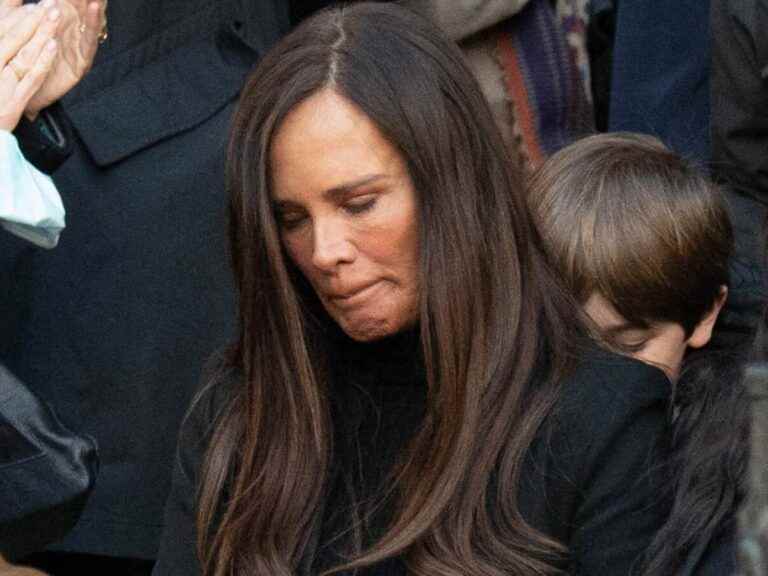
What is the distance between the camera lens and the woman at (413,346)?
230cm

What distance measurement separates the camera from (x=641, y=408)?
2.35 m

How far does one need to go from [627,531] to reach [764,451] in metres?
1.17

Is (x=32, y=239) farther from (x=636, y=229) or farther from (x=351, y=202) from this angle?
(x=636, y=229)

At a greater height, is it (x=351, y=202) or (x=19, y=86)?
(x=19, y=86)

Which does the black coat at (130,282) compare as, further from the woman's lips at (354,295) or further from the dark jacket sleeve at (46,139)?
the woman's lips at (354,295)

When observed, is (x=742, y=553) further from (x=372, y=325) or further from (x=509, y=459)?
(x=372, y=325)

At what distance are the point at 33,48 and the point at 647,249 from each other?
110cm

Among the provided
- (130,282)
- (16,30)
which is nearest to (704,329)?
(130,282)

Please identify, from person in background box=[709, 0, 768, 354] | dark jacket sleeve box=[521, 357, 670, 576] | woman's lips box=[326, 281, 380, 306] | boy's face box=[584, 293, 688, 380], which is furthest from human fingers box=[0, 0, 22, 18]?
person in background box=[709, 0, 768, 354]

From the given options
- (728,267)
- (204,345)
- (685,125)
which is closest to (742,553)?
(728,267)

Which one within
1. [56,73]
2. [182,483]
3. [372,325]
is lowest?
[182,483]

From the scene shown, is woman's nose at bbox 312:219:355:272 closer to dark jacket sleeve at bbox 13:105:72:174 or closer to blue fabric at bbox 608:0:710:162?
dark jacket sleeve at bbox 13:105:72:174

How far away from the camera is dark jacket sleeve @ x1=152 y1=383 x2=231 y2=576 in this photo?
103 inches

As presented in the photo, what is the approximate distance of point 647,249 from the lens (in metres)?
2.86
